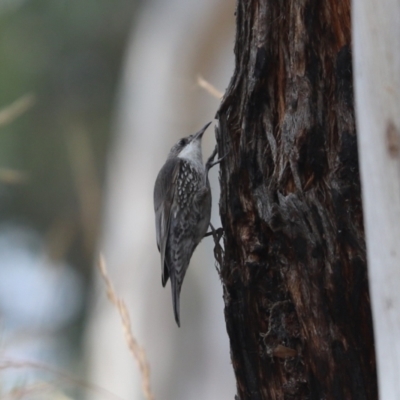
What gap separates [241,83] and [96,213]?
5254 mm

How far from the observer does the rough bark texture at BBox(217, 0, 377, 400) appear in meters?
1.92

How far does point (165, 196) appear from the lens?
3.67 meters

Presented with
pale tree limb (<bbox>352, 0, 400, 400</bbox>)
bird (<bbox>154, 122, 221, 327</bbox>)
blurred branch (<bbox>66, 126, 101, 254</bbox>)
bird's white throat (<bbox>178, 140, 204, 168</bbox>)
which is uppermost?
blurred branch (<bbox>66, 126, 101, 254</bbox>)

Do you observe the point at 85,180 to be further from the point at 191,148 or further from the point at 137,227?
the point at 191,148

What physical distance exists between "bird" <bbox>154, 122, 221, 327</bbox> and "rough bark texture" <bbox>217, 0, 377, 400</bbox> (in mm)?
1182

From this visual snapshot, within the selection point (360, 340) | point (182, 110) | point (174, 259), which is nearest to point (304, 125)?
point (360, 340)

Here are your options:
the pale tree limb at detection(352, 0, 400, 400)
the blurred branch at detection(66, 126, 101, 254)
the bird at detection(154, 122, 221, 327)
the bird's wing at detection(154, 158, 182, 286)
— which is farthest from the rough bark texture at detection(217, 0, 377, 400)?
the blurred branch at detection(66, 126, 101, 254)

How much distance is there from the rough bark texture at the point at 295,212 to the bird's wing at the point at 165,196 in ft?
4.40

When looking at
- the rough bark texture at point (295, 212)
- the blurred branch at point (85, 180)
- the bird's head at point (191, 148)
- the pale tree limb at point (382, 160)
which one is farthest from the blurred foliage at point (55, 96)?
the pale tree limb at point (382, 160)

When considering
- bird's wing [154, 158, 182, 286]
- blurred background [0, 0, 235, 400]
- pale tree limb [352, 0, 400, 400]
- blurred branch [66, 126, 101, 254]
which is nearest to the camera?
pale tree limb [352, 0, 400, 400]

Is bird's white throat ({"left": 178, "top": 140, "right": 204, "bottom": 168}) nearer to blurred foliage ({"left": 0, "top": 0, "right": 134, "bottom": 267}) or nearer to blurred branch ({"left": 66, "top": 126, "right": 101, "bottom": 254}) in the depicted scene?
blurred branch ({"left": 66, "top": 126, "right": 101, "bottom": 254})

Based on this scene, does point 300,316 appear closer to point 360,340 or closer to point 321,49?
point 360,340

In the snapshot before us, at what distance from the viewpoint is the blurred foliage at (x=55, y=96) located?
880 cm

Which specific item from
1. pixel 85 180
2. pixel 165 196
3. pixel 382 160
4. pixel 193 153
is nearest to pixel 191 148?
pixel 193 153
